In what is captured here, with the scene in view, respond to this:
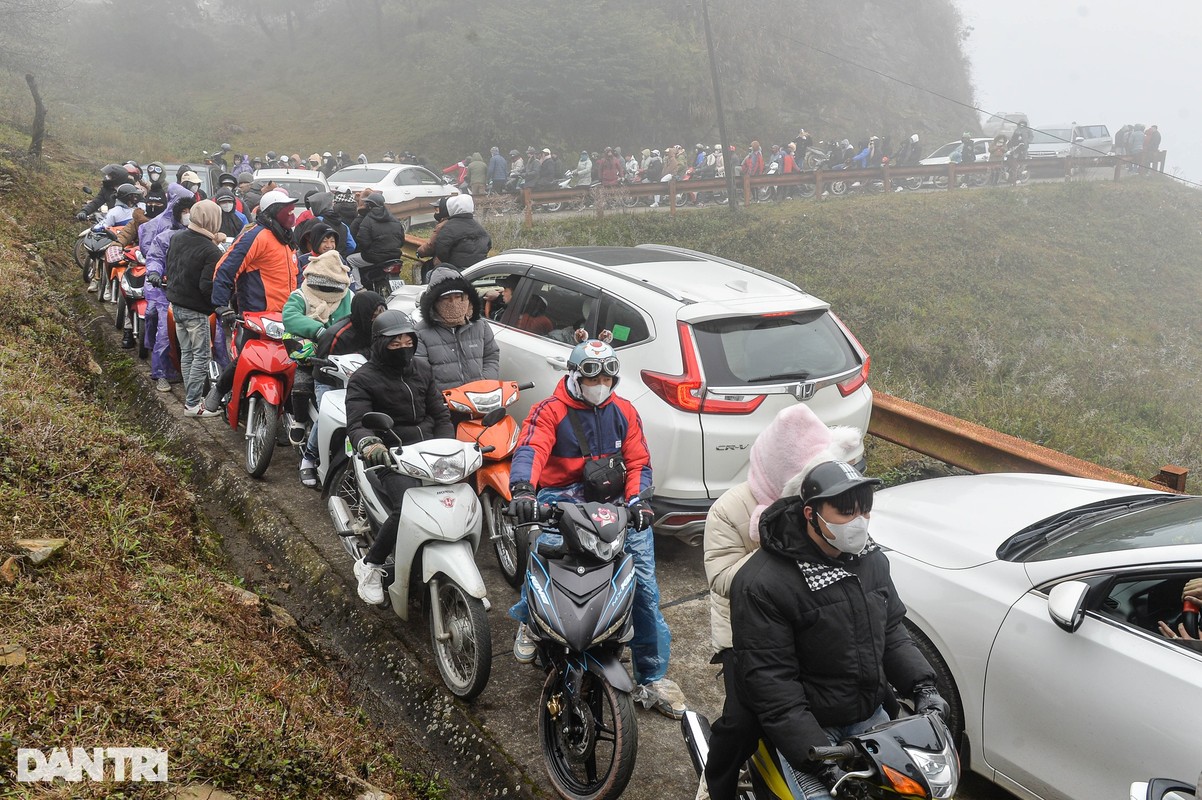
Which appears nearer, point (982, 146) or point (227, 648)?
point (227, 648)

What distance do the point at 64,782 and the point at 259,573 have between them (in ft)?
9.70

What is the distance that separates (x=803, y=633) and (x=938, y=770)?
0.51 m

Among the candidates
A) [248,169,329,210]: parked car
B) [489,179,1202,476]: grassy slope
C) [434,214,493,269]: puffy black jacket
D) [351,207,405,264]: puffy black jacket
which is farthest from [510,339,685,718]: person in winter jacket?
[248,169,329,210]: parked car

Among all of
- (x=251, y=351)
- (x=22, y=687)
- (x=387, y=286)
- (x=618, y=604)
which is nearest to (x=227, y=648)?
(x=22, y=687)

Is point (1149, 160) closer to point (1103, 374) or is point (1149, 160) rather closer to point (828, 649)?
point (1103, 374)

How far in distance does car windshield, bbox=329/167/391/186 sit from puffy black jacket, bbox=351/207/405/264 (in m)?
13.1

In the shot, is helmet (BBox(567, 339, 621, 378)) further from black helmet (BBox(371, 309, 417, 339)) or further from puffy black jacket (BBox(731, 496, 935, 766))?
puffy black jacket (BBox(731, 496, 935, 766))

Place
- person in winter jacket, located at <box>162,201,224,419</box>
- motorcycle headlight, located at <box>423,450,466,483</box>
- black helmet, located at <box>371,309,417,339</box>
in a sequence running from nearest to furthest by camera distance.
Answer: motorcycle headlight, located at <box>423,450,466,483</box> < black helmet, located at <box>371,309,417,339</box> < person in winter jacket, located at <box>162,201,224,419</box>

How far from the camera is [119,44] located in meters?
47.7

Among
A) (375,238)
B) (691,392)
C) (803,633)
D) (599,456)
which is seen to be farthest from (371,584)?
(375,238)

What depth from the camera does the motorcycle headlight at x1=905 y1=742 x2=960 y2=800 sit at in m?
2.43

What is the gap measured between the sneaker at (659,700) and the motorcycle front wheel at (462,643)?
76cm

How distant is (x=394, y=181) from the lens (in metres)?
22.1

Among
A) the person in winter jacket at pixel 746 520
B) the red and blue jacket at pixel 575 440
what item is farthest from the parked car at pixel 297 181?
the person in winter jacket at pixel 746 520
